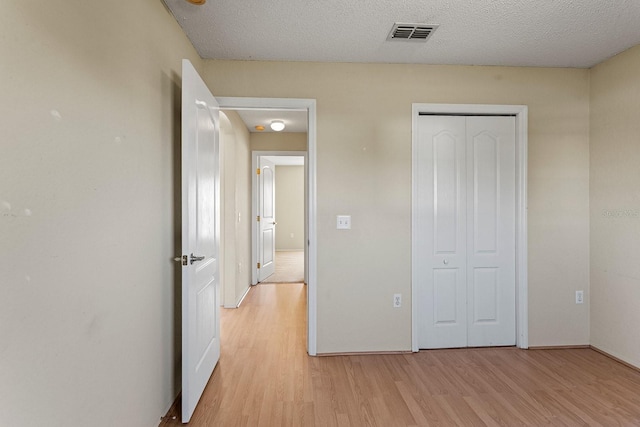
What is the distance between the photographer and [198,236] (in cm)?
207

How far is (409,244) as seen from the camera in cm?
287

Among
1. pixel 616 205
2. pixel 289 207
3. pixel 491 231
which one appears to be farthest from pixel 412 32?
pixel 289 207

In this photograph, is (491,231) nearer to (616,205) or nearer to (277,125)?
(616,205)

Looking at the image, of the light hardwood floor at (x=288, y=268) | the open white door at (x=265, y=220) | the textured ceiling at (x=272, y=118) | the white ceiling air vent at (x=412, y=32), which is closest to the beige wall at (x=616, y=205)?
the white ceiling air vent at (x=412, y=32)

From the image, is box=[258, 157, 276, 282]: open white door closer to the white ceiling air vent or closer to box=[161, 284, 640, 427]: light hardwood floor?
box=[161, 284, 640, 427]: light hardwood floor

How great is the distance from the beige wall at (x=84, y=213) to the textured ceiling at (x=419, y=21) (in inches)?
19.9

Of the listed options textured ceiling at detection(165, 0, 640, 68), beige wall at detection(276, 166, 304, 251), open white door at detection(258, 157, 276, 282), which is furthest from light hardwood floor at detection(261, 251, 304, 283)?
textured ceiling at detection(165, 0, 640, 68)

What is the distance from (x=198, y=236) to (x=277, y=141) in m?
3.31

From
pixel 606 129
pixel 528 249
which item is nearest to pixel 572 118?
pixel 606 129

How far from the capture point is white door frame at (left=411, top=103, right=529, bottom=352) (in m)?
2.86

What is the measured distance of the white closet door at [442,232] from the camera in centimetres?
291

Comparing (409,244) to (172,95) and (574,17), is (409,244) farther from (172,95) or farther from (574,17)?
(172,95)

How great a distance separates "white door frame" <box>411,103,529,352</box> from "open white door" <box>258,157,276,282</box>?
291 cm

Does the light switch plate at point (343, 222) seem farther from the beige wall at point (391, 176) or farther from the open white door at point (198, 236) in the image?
the open white door at point (198, 236)
